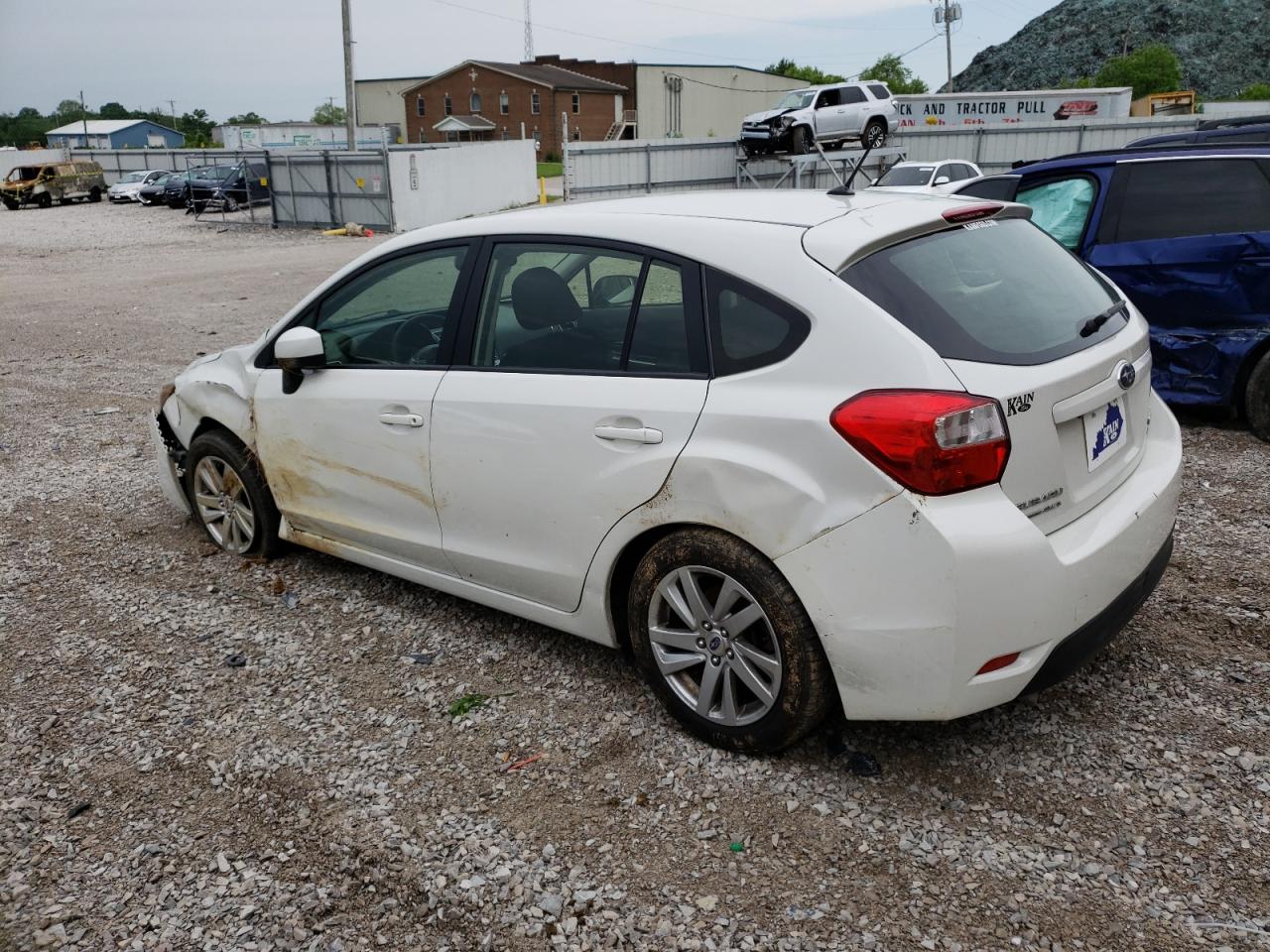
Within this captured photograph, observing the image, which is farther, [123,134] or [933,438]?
[123,134]

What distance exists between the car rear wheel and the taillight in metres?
30.3

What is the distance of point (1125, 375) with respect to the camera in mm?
3264

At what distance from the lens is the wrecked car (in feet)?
141

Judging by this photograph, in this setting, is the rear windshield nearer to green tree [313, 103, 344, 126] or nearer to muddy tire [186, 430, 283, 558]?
muddy tire [186, 430, 283, 558]

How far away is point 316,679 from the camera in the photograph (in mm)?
3967

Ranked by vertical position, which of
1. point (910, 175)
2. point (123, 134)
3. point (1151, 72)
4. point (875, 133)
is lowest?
point (910, 175)

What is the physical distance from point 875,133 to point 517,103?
168 ft

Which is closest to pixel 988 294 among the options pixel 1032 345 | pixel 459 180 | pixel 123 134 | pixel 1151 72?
pixel 1032 345

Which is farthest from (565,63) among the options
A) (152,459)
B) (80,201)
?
(152,459)

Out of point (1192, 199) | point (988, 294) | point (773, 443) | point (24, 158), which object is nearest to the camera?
point (773, 443)

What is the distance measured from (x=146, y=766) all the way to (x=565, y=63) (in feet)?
299

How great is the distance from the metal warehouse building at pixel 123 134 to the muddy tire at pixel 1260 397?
106571 mm

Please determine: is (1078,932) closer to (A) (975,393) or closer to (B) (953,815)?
(B) (953,815)

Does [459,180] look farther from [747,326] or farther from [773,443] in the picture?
[773,443]
